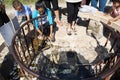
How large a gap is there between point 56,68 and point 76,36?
4.37ft

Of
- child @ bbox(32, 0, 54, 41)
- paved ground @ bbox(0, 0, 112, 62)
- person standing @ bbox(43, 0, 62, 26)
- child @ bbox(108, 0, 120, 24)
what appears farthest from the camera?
person standing @ bbox(43, 0, 62, 26)

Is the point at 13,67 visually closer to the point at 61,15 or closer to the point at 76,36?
the point at 76,36

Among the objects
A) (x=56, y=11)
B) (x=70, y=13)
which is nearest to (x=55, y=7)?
(x=56, y=11)

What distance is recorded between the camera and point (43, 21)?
608 centimetres

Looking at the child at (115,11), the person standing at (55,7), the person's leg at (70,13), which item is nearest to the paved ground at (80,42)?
the person's leg at (70,13)

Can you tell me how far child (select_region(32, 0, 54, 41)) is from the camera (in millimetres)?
5518

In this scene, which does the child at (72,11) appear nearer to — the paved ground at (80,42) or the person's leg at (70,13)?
the person's leg at (70,13)

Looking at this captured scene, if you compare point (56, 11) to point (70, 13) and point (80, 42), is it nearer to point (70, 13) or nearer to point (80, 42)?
point (70, 13)

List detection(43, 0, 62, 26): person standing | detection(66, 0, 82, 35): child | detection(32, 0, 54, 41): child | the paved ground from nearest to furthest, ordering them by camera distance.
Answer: detection(32, 0, 54, 41): child
the paved ground
detection(66, 0, 82, 35): child
detection(43, 0, 62, 26): person standing

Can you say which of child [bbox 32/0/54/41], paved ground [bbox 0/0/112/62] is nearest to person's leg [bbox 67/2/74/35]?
paved ground [bbox 0/0/112/62]

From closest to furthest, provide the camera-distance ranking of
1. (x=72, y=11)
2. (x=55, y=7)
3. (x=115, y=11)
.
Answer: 1. (x=115, y=11)
2. (x=72, y=11)
3. (x=55, y=7)

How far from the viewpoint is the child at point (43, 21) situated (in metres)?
5.52

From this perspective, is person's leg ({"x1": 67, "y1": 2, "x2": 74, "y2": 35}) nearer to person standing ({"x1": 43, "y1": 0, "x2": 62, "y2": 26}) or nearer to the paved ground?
the paved ground

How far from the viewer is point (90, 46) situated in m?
6.02
